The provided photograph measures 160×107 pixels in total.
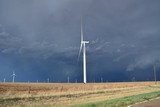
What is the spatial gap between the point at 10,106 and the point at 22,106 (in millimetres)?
2892

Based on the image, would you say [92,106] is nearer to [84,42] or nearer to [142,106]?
[142,106]

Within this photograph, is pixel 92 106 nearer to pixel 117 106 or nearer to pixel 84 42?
pixel 117 106

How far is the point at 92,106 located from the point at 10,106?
57.0 ft

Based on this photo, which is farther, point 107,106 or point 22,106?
point 22,106

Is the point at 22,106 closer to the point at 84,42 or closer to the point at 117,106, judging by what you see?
the point at 117,106

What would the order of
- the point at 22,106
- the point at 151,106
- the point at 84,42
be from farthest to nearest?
the point at 84,42
the point at 22,106
the point at 151,106

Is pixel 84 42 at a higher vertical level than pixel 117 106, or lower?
higher

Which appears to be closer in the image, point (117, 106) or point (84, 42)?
point (117, 106)

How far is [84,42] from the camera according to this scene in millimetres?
108438

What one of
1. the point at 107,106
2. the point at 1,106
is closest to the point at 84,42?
the point at 1,106

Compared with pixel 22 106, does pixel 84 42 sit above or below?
above

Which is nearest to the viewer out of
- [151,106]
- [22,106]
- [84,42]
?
[151,106]

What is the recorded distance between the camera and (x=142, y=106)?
37062mm

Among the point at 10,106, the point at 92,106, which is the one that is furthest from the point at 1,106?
the point at 92,106
